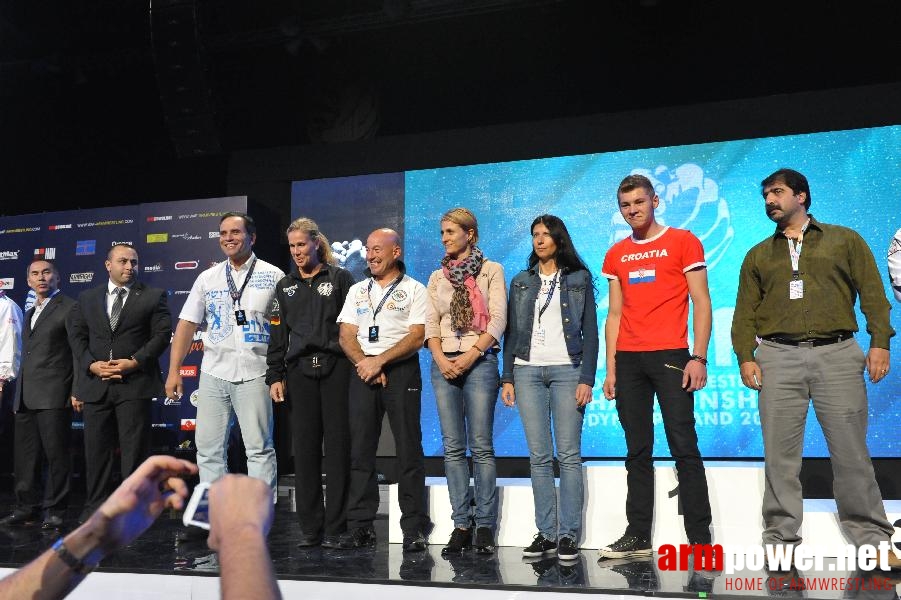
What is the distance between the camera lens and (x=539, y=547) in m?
3.50

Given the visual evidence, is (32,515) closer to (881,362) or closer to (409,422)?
(409,422)

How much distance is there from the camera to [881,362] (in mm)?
3139

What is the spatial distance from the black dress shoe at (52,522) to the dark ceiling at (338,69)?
110 inches

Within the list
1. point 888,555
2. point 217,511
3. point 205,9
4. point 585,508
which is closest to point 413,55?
point 205,9

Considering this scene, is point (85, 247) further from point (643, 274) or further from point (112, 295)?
point (643, 274)

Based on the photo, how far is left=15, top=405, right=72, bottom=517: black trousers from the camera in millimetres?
4914

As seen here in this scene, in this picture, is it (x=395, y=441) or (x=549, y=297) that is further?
(x=395, y=441)

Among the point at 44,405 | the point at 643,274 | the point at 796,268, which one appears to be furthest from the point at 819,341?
the point at 44,405

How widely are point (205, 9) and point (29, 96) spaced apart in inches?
86.7

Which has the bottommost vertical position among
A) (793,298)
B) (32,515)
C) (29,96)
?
(32,515)

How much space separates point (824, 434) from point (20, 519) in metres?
4.52

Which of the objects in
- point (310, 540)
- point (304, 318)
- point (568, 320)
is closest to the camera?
point (568, 320)

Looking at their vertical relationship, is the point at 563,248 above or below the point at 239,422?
above

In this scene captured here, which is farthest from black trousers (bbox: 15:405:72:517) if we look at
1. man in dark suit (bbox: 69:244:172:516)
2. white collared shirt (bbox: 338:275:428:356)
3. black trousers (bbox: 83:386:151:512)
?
white collared shirt (bbox: 338:275:428:356)
